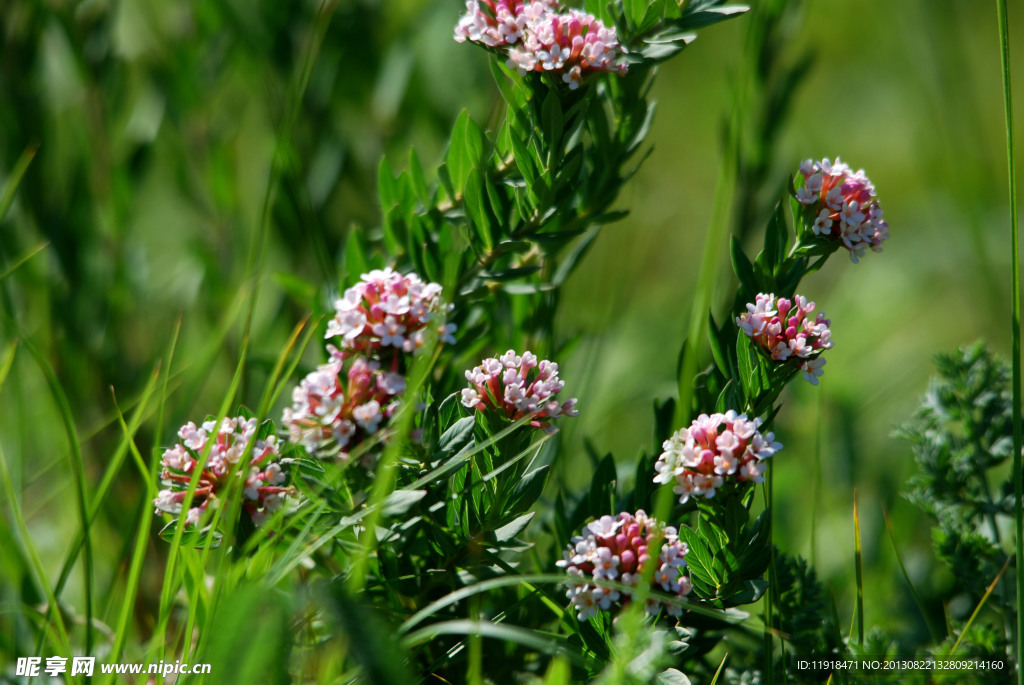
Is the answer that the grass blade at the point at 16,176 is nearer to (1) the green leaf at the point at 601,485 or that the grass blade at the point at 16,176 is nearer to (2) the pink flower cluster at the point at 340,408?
(2) the pink flower cluster at the point at 340,408

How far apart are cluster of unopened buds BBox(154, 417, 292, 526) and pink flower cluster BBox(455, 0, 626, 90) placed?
315 mm

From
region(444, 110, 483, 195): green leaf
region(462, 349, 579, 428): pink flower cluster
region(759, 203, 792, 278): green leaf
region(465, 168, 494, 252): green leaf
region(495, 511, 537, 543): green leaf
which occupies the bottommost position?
region(495, 511, 537, 543): green leaf

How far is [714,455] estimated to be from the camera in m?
0.52

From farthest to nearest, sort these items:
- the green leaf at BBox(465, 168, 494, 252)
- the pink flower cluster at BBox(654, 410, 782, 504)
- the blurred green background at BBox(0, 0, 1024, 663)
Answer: the blurred green background at BBox(0, 0, 1024, 663) → the green leaf at BBox(465, 168, 494, 252) → the pink flower cluster at BBox(654, 410, 782, 504)

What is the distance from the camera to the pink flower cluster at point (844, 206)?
0.58 m

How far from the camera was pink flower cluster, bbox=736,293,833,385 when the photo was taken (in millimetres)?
551

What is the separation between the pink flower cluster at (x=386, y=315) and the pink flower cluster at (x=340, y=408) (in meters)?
0.02

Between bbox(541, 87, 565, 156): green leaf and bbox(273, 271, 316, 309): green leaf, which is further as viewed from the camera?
bbox(273, 271, 316, 309): green leaf

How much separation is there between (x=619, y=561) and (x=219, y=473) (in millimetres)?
275

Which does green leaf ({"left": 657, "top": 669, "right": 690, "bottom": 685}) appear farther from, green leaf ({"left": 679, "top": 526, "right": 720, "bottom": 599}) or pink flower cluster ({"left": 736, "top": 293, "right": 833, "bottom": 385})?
pink flower cluster ({"left": 736, "top": 293, "right": 833, "bottom": 385})

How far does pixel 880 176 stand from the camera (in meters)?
1.90

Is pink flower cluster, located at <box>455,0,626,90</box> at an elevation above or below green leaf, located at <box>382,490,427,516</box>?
above

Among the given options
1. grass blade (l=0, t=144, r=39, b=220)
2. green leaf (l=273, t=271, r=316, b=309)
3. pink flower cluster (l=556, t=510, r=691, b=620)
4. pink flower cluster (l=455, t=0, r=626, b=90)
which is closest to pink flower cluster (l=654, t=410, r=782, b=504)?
pink flower cluster (l=556, t=510, r=691, b=620)

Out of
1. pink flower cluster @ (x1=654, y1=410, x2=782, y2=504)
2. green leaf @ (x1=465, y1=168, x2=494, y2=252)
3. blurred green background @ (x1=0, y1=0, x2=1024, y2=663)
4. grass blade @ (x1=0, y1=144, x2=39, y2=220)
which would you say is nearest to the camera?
pink flower cluster @ (x1=654, y1=410, x2=782, y2=504)
